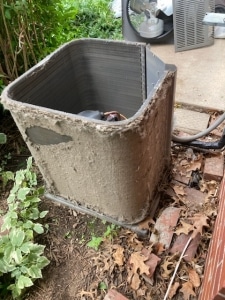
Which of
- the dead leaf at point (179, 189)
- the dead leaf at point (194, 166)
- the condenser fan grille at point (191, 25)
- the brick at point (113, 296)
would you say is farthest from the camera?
the condenser fan grille at point (191, 25)

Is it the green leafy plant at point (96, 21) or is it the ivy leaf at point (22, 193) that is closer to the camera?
the ivy leaf at point (22, 193)

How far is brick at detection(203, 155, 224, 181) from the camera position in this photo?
1.54 meters

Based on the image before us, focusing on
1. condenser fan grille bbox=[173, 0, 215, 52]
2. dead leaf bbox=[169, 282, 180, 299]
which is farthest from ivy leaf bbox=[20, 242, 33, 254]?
condenser fan grille bbox=[173, 0, 215, 52]

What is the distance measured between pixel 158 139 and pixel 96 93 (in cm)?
58

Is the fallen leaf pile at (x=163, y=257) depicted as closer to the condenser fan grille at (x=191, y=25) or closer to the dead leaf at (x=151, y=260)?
the dead leaf at (x=151, y=260)

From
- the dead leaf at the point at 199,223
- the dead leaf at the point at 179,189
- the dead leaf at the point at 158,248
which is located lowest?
the dead leaf at the point at 158,248

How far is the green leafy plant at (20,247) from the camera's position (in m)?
1.23

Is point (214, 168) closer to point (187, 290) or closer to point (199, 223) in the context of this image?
point (199, 223)

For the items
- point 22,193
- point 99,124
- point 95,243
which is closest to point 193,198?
point 95,243

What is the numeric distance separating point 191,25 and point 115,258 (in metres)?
2.20

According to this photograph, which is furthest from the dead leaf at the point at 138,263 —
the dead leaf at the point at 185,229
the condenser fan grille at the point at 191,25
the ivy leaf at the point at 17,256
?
the condenser fan grille at the point at 191,25

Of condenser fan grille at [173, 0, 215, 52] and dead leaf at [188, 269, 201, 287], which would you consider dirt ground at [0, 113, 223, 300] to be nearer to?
dead leaf at [188, 269, 201, 287]

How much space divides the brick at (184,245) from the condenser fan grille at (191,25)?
6.32 feet

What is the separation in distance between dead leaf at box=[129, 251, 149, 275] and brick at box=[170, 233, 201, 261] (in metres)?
0.15
